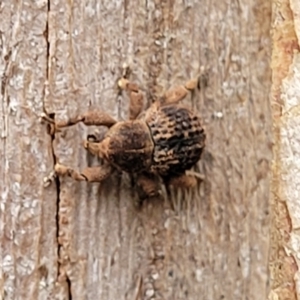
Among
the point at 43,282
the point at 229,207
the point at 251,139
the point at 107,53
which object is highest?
the point at 107,53

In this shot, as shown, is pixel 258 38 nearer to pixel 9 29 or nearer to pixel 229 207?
pixel 229 207

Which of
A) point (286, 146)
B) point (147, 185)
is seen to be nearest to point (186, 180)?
point (147, 185)

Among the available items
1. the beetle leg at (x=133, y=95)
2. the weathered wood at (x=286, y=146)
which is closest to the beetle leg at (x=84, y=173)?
the beetle leg at (x=133, y=95)

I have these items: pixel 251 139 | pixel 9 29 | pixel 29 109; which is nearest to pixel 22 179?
pixel 29 109

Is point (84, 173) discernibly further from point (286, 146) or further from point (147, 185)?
point (286, 146)

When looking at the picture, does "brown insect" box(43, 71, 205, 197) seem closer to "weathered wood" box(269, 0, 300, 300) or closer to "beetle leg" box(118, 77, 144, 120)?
"beetle leg" box(118, 77, 144, 120)

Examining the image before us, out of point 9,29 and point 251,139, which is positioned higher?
point 9,29
